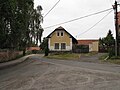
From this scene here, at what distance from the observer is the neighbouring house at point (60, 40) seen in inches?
2431

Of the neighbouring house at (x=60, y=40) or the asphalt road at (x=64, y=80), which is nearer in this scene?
the asphalt road at (x=64, y=80)

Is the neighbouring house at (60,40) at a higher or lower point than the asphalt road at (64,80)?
higher

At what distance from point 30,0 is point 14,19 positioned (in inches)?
143

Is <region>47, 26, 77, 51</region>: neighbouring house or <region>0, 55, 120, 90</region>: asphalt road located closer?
<region>0, 55, 120, 90</region>: asphalt road

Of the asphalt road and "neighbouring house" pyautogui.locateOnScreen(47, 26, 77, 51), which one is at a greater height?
"neighbouring house" pyautogui.locateOnScreen(47, 26, 77, 51)

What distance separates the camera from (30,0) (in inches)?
1033

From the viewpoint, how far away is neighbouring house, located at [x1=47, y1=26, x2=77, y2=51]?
203ft

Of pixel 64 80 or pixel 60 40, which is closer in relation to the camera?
pixel 64 80

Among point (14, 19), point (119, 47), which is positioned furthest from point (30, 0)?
point (119, 47)

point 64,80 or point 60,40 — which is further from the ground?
point 60,40

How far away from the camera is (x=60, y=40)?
62344 mm

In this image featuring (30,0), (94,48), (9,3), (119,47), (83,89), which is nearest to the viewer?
(83,89)

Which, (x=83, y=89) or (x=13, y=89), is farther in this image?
(x=13, y=89)

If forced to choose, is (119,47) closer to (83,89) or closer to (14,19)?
(14,19)
